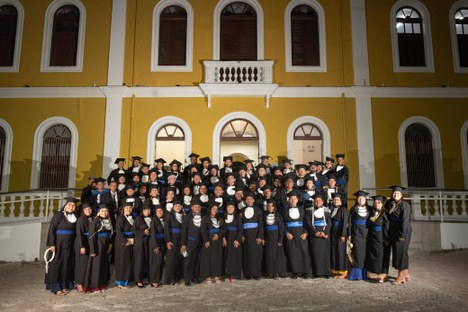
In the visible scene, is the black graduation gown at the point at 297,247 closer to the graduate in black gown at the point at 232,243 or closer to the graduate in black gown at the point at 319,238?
the graduate in black gown at the point at 319,238

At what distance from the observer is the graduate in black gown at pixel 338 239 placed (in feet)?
27.2

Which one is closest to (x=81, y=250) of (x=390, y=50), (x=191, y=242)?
(x=191, y=242)

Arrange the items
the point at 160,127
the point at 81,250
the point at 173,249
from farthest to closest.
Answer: the point at 160,127 < the point at 173,249 < the point at 81,250

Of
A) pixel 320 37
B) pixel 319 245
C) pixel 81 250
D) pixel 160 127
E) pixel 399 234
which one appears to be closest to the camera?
pixel 81 250

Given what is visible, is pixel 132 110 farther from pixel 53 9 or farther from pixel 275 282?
pixel 275 282

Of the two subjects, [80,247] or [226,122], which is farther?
[226,122]

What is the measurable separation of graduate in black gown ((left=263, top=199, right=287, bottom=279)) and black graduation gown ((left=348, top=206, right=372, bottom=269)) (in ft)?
4.89

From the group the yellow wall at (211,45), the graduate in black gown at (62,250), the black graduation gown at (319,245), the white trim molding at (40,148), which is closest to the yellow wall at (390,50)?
the yellow wall at (211,45)

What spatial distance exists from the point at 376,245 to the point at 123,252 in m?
5.25

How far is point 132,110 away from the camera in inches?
548

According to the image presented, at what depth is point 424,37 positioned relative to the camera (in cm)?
1449

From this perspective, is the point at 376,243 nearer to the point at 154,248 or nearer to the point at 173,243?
the point at 173,243

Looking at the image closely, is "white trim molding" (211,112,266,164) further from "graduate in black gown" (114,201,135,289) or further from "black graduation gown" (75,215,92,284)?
"black graduation gown" (75,215,92,284)

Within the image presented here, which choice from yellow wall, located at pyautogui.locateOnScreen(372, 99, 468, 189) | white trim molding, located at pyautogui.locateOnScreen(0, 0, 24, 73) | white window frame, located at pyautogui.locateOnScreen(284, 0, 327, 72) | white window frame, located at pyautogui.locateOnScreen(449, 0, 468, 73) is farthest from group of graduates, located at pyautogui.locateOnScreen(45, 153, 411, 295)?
white trim molding, located at pyautogui.locateOnScreen(0, 0, 24, 73)
